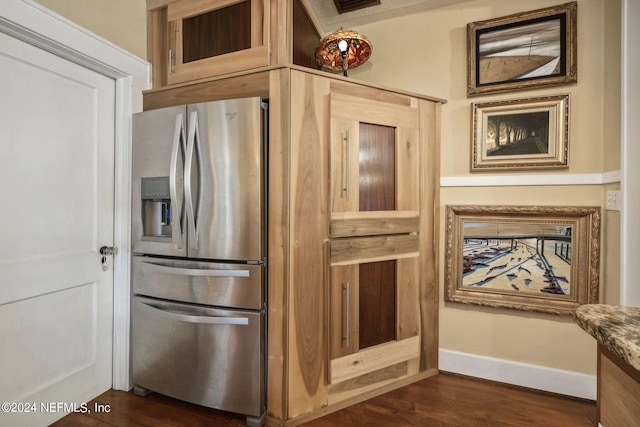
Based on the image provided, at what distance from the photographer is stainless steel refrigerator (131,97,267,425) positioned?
167 centimetres

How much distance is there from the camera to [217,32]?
1956 millimetres

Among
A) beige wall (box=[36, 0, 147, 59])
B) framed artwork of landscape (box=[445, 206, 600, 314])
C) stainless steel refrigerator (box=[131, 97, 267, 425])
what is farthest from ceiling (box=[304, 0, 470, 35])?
Answer: framed artwork of landscape (box=[445, 206, 600, 314])

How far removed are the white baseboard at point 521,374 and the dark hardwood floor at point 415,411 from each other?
0.05 m

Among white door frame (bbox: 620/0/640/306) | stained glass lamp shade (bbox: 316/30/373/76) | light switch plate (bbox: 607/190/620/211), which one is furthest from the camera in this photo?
stained glass lamp shade (bbox: 316/30/373/76)

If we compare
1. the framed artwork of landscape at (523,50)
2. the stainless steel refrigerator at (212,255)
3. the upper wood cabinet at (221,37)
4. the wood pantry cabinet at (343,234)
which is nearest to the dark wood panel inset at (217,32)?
the upper wood cabinet at (221,37)

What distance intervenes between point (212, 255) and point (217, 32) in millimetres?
1345

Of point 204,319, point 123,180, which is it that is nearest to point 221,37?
point 123,180

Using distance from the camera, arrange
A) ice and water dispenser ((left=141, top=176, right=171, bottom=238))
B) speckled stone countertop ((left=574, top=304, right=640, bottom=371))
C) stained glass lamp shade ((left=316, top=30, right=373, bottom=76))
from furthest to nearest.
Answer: stained glass lamp shade ((left=316, top=30, right=373, bottom=76)) → ice and water dispenser ((left=141, top=176, right=171, bottom=238)) → speckled stone countertop ((left=574, top=304, right=640, bottom=371))

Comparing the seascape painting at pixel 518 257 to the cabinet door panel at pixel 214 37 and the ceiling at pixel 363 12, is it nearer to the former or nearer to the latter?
the ceiling at pixel 363 12

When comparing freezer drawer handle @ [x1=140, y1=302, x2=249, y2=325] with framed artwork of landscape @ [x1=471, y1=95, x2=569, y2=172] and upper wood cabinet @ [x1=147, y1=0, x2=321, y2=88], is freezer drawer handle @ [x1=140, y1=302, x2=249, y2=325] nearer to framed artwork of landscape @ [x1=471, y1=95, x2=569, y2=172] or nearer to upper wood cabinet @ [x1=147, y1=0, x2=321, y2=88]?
upper wood cabinet @ [x1=147, y1=0, x2=321, y2=88]

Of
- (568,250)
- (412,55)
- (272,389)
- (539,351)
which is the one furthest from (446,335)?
(412,55)

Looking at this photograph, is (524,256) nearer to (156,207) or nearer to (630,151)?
(630,151)

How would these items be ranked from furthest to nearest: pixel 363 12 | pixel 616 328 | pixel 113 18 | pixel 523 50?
pixel 363 12 < pixel 523 50 < pixel 113 18 < pixel 616 328

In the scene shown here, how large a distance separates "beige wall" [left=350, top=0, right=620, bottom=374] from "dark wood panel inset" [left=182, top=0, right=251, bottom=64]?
36.6 inches
